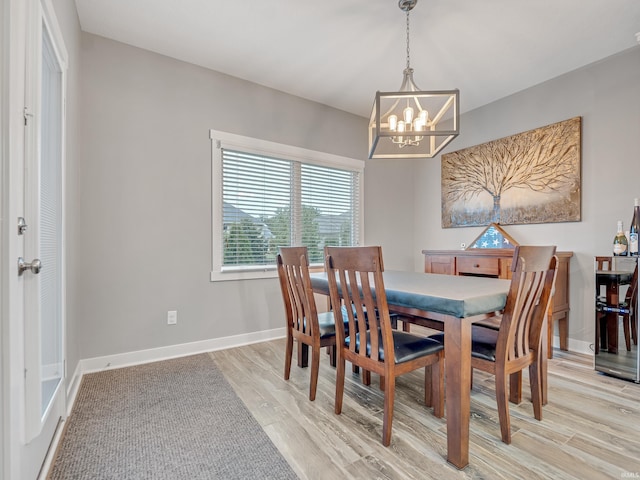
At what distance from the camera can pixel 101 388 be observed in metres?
2.25

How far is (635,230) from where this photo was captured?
8.54 feet

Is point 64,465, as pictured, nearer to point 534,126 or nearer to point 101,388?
point 101,388

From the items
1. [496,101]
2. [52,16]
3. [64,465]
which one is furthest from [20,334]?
[496,101]

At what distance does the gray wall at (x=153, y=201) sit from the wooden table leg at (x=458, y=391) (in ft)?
7.50

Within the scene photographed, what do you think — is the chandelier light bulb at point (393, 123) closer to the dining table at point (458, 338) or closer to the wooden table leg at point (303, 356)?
the dining table at point (458, 338)

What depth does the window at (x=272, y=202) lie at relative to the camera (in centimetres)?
321

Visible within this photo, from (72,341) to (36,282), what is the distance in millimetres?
1216

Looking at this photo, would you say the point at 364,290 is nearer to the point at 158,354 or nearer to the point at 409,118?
the point at 409,118

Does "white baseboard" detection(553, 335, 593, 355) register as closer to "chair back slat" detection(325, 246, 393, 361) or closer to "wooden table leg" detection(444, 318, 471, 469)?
"wooden table leg" detection(444, 318, 471, 469)

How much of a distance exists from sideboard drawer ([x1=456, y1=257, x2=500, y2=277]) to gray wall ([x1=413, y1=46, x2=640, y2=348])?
0.63 m

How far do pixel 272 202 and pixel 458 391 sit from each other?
8.63ft

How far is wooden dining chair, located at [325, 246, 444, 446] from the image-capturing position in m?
1.58

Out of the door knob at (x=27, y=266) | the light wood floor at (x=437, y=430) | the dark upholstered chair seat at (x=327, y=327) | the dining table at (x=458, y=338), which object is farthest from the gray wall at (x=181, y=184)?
the dining table at (x=458, y=338)

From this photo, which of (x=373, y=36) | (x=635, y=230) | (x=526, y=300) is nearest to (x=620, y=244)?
(x=635, y=230)
